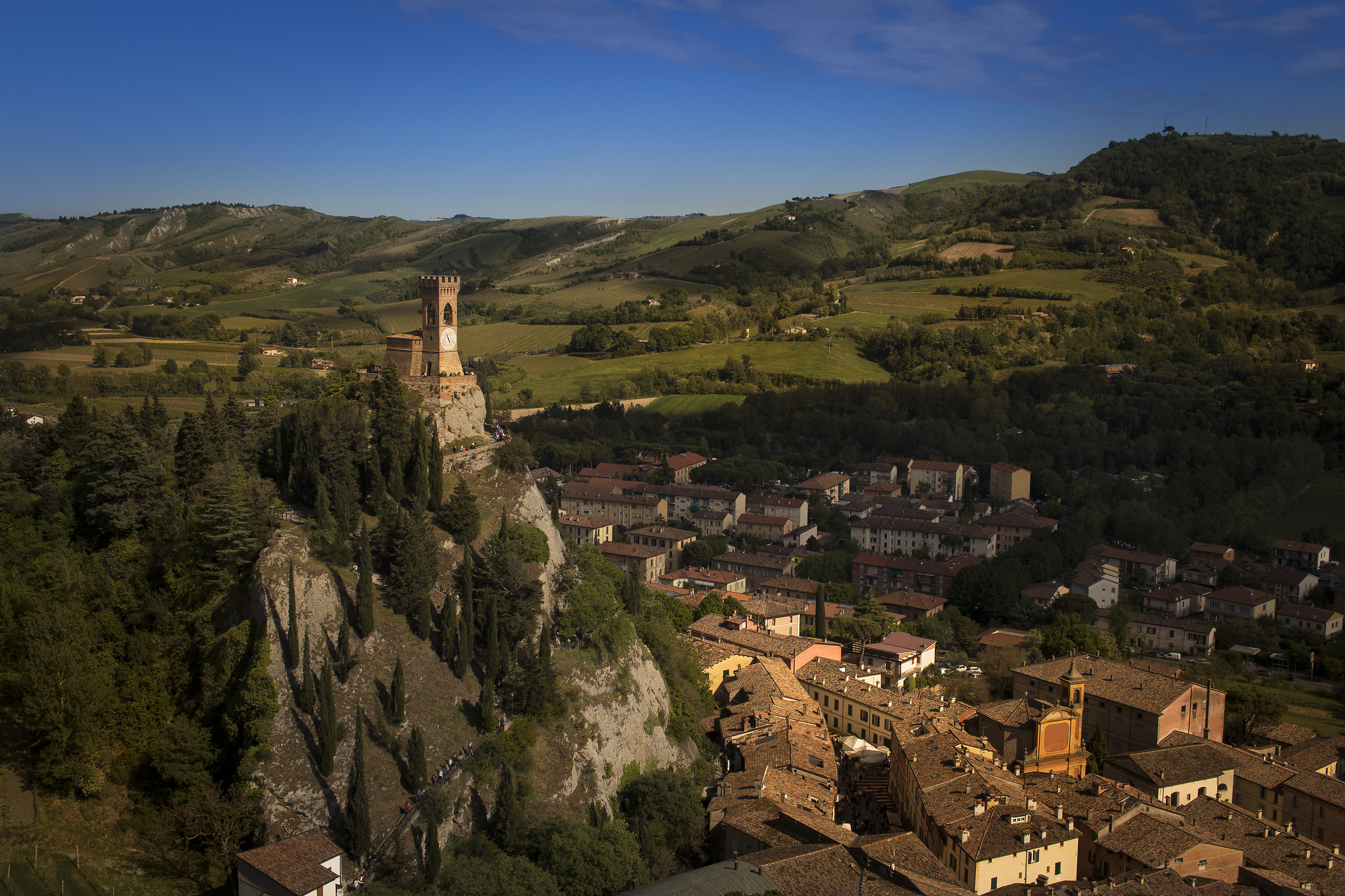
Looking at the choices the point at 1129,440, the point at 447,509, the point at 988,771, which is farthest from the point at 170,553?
the point at 1129,440

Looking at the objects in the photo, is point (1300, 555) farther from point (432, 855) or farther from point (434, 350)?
point (432, 855)

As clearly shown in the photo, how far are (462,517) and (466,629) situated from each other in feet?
13.1

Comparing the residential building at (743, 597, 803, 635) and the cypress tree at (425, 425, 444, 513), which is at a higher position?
the cypress tree at (425, 425, 444, 513)

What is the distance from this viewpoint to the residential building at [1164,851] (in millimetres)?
26281

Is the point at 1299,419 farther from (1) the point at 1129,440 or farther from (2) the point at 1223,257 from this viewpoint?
(2) the point at 1223,257

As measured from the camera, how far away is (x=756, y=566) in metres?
61.2

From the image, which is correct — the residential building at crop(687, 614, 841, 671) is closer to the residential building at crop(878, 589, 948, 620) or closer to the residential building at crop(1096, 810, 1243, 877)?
the residential building at crop(878, 589, 948, 620)

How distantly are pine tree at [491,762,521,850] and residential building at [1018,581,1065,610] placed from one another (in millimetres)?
39495

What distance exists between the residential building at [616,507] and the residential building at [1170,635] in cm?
2964

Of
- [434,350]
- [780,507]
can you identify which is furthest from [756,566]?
[434,350]

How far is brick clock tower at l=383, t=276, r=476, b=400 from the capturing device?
114 feet

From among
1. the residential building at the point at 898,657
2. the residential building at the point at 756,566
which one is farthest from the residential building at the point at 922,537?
the residential building at the point at 898,657

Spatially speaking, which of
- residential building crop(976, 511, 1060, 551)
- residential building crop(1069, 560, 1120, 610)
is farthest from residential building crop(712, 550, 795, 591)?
residential building crop(1069, 560, 1120, 610)

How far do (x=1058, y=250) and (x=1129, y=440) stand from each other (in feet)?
176
